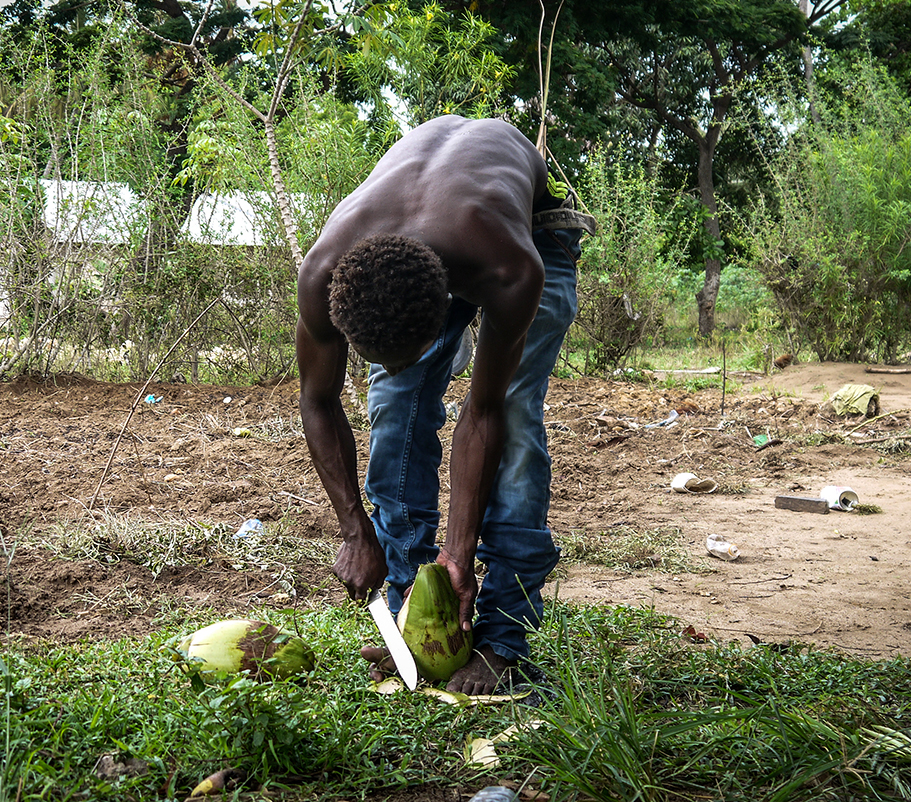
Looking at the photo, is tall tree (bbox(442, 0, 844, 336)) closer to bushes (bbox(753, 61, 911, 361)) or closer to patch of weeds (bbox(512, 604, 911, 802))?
bushes (bbox(753, 61, 911, 361))

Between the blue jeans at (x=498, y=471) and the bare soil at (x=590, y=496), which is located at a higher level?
the blue jeans at (x=498, y=471)

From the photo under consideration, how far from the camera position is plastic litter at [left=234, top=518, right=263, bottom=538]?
3747 mm

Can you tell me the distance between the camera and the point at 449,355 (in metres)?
2.70

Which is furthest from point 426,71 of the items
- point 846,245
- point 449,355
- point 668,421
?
point 449,355

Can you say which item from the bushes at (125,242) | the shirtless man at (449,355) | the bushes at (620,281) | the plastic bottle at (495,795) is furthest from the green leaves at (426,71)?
the plastic bottle at (495,795)

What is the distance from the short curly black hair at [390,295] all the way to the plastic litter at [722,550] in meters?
2.52

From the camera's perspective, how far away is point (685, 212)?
1644 cm

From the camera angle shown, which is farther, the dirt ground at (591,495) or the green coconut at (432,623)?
the dirt ground at (591,495)

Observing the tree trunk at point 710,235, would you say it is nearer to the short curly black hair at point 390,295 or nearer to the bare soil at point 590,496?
the bare soil at point 590,496

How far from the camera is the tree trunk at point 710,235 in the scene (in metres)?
18.4

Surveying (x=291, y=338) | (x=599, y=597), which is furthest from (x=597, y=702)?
(x=291, y=338)

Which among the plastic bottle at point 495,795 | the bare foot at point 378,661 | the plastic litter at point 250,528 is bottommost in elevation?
the plastic litter at point 250,528

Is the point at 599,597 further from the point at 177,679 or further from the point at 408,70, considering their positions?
the point at 408,70

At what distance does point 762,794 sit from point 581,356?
10165 millimetres
